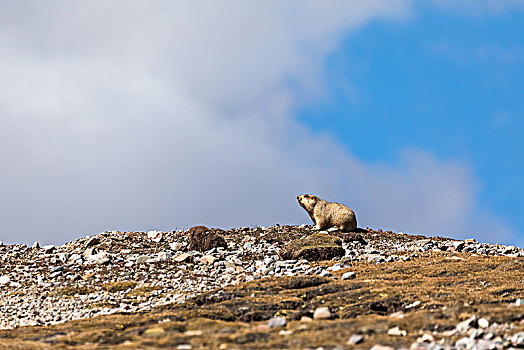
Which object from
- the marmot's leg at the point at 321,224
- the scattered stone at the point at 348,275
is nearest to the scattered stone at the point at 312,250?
the scattered stone at the point at 348,275

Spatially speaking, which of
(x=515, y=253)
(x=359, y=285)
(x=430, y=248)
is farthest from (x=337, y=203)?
(x=359, y=285)

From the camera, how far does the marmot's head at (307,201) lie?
114 feet

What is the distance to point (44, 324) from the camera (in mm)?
16141

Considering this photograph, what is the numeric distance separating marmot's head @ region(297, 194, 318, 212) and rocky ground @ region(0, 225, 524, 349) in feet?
5.40

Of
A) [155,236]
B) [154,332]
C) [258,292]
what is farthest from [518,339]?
[155,236]

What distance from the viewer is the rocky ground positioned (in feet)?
34.7

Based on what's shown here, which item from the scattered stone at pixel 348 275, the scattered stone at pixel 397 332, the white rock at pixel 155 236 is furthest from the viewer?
the white rock at pixel 155 236

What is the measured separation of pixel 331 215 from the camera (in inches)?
1339

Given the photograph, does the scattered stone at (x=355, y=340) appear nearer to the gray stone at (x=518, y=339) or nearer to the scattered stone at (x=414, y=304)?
the gray stone at (x=518, y=339)

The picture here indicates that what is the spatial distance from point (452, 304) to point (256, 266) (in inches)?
436

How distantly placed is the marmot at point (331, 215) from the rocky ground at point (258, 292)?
0.91 meters

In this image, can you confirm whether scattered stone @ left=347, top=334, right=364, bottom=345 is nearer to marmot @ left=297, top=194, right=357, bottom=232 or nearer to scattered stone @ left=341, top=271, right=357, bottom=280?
scattered stone @ left=341, top=271, right=357, bottom=280

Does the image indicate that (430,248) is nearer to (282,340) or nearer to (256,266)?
(256,266)

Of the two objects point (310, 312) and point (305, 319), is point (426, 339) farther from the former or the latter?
point (310, 312)
